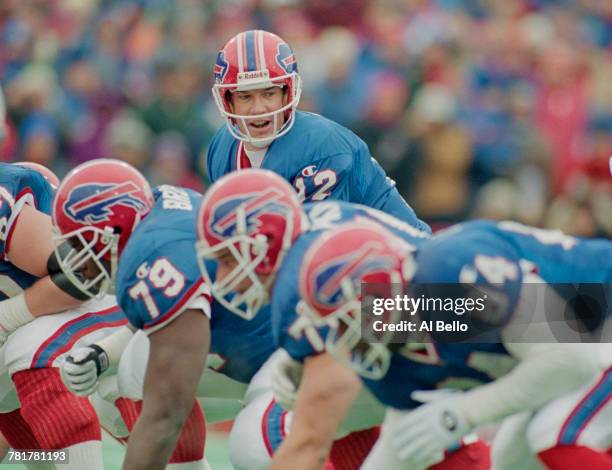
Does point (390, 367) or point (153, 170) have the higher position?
point (390, 367)

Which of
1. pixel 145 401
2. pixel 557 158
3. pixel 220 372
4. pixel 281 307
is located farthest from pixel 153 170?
pixel 281 307

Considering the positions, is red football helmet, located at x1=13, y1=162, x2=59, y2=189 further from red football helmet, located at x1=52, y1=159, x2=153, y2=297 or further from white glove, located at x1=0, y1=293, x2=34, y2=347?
red football helmet, located at x1=52, y1=159, x2=153, y2=297

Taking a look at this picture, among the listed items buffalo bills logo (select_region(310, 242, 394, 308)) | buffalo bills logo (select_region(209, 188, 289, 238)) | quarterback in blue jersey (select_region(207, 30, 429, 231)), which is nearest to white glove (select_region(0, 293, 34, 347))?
quarterback in blue jersey (select_region(207, 30, 429, 231))

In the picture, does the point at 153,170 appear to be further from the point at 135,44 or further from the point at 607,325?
the point at 607,325

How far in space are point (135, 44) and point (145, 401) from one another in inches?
232

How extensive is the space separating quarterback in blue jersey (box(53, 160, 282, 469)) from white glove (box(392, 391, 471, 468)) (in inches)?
34.5

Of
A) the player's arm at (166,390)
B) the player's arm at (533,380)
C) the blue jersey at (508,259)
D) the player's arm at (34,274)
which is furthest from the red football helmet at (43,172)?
the player's arm at (533,380)

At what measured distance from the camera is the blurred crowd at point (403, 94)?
7922 millimetres

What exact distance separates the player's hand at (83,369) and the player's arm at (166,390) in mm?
569

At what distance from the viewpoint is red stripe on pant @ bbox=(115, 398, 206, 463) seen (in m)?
4.79

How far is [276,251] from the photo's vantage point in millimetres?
3656

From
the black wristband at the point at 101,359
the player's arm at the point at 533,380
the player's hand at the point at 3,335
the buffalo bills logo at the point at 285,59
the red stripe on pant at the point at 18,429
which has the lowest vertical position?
the red stripe on pant at the point at 18,429

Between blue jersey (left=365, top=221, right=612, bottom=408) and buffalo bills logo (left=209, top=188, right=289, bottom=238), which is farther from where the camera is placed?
buffalo bills logo (left=209, top=188, right=289, bottom=238)

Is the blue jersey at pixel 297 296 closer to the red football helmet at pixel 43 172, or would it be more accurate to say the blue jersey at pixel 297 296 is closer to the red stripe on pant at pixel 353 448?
the red stripe on pant at pixel 353 448
